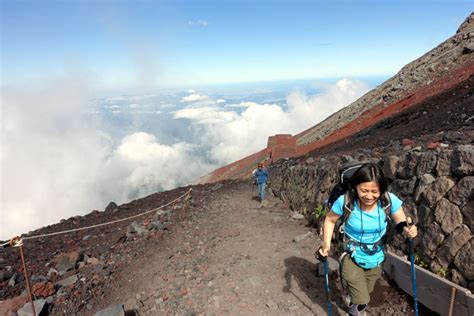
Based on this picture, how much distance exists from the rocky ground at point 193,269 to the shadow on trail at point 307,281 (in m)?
0.02

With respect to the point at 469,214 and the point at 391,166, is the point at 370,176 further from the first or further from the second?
the point at 391,166

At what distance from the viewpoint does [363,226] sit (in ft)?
10.9

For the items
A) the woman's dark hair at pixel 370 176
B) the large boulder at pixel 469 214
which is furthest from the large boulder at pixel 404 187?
the woman's dark hair at pixel 370 176

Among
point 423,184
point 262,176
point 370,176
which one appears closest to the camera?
point 370,176

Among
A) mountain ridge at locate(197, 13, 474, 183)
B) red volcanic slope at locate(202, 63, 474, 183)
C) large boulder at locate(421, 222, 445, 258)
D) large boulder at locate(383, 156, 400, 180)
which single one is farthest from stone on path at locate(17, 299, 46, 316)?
mountain ridge at locate(197, 13, 474, 183)

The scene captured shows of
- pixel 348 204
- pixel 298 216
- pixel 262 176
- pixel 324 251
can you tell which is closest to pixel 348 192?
pixel 348 204

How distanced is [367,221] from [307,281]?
2.88m

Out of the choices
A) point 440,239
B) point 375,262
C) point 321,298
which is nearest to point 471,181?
point 440,239

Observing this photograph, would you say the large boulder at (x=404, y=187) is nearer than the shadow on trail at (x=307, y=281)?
Yes

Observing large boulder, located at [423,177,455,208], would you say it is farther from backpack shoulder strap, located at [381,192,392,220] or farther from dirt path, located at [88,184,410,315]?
backpack shoulder strap, located at [381,192,392,220]

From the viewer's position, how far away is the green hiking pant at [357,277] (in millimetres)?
3479

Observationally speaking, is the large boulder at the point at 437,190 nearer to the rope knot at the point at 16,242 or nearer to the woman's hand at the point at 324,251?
the woman's hand at the point at 324,251

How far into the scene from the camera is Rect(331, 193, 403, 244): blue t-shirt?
130 inches

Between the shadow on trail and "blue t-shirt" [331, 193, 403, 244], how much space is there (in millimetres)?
1989
